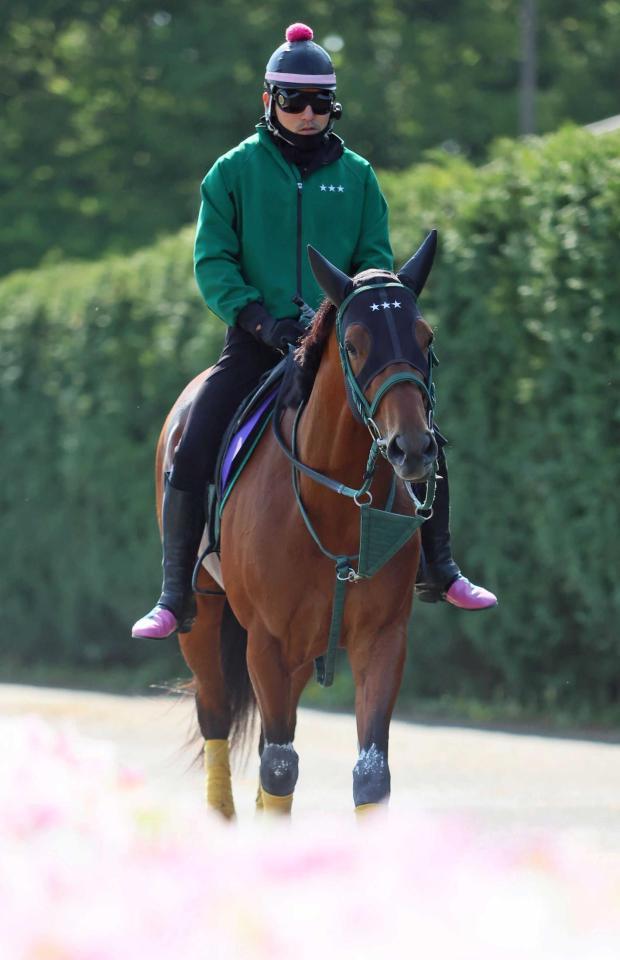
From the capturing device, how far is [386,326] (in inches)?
197

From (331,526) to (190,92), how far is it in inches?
919

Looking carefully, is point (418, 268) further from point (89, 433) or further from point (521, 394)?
point (89, 433)

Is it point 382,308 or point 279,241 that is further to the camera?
point 279,241

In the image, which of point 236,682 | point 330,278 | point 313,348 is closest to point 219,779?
point 236,682

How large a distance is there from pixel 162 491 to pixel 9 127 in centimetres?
2278

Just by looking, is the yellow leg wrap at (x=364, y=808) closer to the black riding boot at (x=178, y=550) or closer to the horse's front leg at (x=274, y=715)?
the horse's front leg at (x=274, y=715)

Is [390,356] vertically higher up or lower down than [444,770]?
higher up

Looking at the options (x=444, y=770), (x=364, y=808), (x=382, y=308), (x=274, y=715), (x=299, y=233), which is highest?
(x=299, y=233)

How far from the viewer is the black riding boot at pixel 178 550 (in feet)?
21.5

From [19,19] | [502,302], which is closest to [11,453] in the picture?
[502,302]

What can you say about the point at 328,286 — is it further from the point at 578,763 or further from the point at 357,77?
the point at 357,77

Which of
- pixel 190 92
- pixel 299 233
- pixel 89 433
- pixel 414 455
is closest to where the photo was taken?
pixel 414 455

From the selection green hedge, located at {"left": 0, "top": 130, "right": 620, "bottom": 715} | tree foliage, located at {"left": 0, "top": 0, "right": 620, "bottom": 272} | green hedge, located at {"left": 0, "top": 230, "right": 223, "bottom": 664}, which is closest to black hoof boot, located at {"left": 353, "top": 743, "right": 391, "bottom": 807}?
green hedge, located at {"left": 0, "top": 130, "right": 620, "bottom": 715}

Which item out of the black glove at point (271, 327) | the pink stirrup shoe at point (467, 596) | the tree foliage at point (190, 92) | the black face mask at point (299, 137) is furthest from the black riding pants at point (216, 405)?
the tree foliage at point (190, 92)
